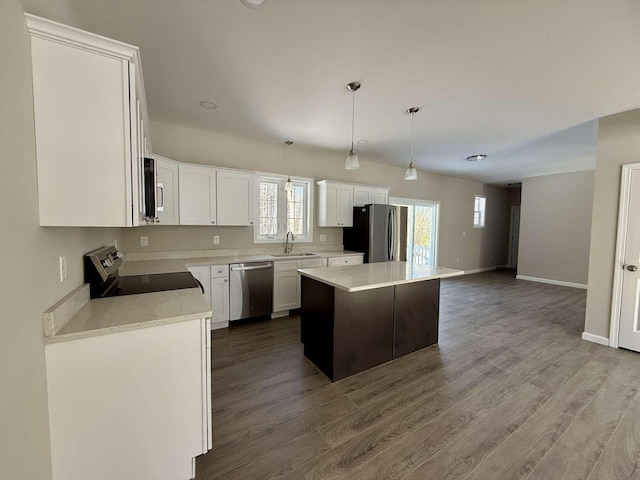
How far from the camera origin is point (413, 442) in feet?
5.66

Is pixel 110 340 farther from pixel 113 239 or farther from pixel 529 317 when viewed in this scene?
pixel 529 317

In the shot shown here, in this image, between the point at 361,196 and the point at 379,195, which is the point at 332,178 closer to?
the point at 361,196

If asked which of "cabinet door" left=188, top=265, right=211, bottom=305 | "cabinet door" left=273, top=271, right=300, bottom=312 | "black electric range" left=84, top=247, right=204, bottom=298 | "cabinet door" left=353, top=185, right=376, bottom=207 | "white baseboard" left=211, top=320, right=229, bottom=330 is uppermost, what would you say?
"cabinet door" left=353, top=185, right=376, bottom=207

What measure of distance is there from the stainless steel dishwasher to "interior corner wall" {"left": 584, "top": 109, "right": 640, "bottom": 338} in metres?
4.19

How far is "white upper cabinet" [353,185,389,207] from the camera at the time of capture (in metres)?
5.02

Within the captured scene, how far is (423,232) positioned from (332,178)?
125 inches

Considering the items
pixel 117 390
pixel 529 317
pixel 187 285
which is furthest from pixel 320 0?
pixel 529 317

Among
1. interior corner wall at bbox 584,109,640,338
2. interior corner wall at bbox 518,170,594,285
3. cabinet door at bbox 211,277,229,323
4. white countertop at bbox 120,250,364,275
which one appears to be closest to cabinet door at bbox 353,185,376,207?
white countertop at bbox 120,250,364,275

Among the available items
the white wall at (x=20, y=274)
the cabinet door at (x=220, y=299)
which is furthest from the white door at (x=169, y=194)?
the white wall at (x=20, y=274)

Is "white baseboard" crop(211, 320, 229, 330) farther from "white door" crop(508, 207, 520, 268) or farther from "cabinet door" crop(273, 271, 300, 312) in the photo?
"white door" crop(508, 207, 520, 268)

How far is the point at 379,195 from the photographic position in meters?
5.35

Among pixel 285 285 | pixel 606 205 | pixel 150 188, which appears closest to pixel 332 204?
pixel 285 285

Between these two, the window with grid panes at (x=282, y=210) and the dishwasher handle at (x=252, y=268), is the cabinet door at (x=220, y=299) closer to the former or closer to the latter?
the dishwasher handle at (x=252, y=268)

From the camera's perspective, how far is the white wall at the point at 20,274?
857 millimetres
